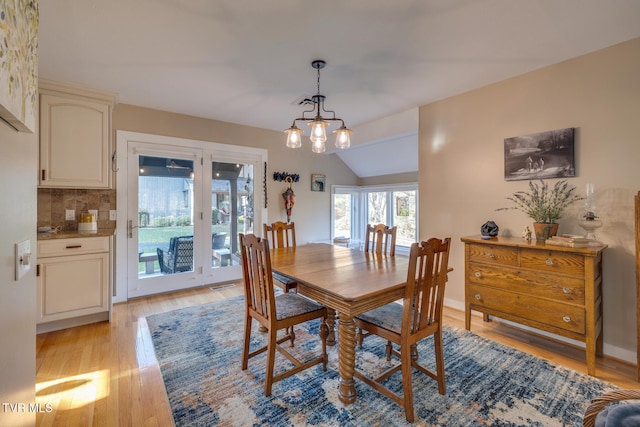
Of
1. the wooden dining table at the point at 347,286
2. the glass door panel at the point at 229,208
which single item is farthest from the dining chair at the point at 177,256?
the wooden dining table at the point at 347,286

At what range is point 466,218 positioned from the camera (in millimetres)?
3195

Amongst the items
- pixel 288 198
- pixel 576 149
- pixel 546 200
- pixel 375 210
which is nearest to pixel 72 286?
pixel 288 198

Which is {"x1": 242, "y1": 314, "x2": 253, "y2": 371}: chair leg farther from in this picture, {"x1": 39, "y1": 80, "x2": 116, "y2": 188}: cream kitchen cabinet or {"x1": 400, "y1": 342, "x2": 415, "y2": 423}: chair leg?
{"x1": 39, "y1": 80, "x2": 116, "y2": 188}: cream kitchen cabinet

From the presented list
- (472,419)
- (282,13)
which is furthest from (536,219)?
(282,13)

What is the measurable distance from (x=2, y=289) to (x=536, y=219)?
3340 millimetres

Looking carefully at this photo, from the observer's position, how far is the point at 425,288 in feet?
5.58

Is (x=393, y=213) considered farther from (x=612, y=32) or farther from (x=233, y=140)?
(x=612, y=32)

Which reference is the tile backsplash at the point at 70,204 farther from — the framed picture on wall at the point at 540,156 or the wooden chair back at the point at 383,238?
the framed picture on wall at the point at 540,156

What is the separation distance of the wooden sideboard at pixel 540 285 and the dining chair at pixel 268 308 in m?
1.58

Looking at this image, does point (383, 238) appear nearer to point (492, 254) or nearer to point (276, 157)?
point (492, 254)

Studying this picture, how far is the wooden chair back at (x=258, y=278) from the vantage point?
1.80 meters

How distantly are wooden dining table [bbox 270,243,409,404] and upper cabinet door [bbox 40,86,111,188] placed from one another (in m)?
2.26

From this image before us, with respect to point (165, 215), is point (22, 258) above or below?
below

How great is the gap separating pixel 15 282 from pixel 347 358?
1.57m
